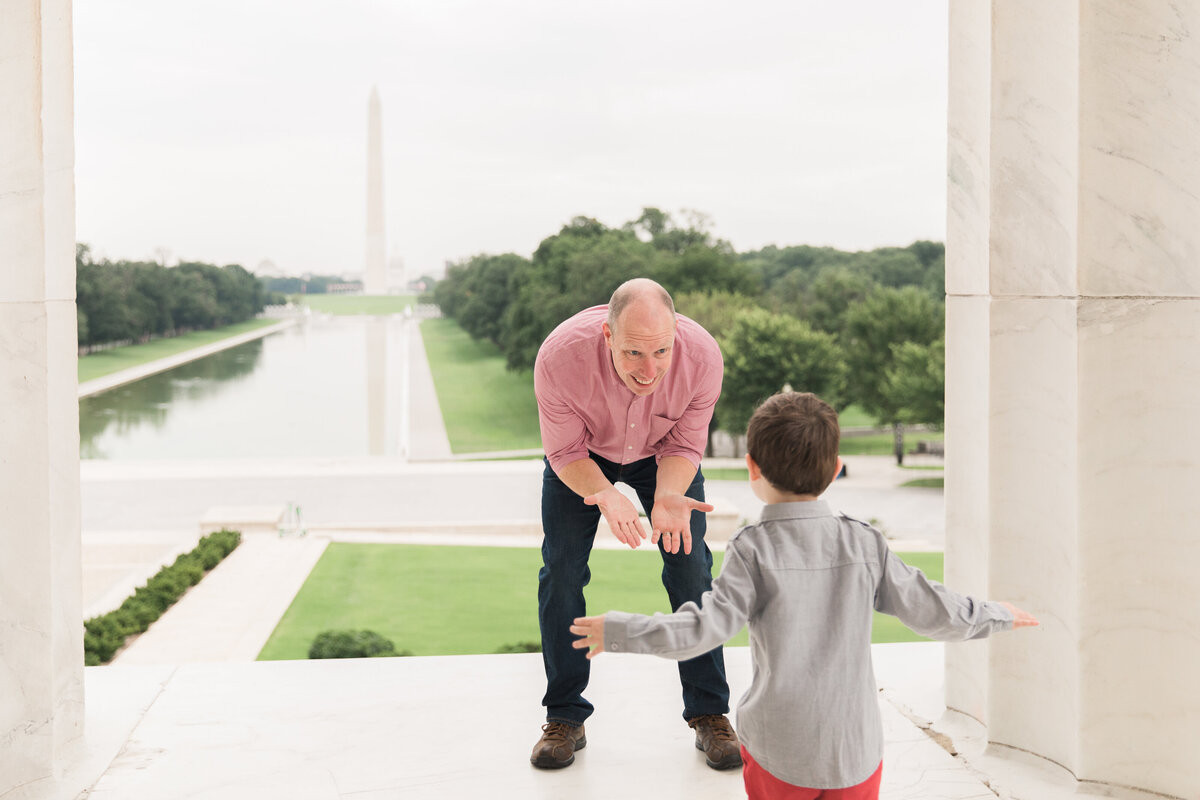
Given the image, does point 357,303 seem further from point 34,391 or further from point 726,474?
point 34,391

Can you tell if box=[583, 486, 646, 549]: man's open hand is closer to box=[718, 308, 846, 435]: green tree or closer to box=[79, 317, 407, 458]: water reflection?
box=[79, 317, 407, 458]: water reflection

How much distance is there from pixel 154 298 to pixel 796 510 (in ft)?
319

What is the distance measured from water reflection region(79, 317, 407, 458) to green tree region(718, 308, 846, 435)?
17.5 meters

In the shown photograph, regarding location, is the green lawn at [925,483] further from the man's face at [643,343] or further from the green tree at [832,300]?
the man's face at [643,343]

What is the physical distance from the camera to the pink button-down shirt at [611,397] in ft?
12.6

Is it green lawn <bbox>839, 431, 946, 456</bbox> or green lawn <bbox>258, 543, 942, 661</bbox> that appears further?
green lawn <bbox>839, 431, 946, 456</bbox>

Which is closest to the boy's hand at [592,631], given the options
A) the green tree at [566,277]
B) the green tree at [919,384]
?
the green tree at [919,384]

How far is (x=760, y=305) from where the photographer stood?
58281 millimetres

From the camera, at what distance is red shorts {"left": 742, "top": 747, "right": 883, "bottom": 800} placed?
9.20 feet

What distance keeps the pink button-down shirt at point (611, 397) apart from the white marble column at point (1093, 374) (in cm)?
118

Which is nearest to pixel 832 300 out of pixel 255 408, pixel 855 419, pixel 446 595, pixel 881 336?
pixel 855 419

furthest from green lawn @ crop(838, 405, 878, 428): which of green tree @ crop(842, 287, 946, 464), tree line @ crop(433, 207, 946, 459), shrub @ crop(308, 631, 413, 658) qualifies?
shrub @ crop(308, 631, 413, 658)

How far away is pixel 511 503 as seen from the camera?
28.3 metres

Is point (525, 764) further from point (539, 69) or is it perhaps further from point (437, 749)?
point (539, 69)
